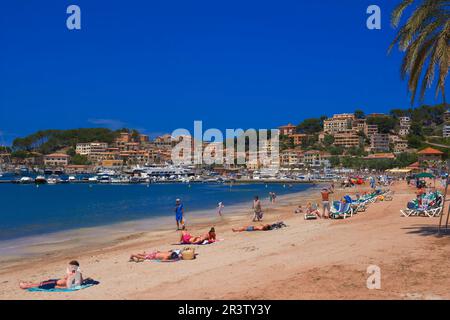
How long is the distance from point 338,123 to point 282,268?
544 feet

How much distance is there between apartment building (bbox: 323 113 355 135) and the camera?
165m

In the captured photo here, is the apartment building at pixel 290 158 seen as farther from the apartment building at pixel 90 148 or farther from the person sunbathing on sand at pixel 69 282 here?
the person sunbathing on sand at pixel 69 282

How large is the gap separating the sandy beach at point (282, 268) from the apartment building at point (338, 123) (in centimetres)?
15450

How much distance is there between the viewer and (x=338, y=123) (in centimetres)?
16875

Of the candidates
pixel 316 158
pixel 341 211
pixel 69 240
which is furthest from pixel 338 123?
pixel 69 240

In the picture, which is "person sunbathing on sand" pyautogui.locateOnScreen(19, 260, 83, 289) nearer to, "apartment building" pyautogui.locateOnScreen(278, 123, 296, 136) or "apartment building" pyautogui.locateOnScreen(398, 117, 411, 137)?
"apartment building" pyautogui.locateOnScreen(398, 117, 411, 137)

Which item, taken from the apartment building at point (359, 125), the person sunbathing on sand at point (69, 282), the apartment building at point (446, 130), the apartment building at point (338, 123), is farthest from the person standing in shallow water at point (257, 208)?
the apartment building at point (338, 123)

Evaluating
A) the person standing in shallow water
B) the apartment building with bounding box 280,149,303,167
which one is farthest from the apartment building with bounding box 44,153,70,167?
the person standing in shallow water

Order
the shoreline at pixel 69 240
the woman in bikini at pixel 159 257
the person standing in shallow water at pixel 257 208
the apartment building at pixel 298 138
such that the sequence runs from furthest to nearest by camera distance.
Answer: the apartment building at pixel 298 138 → the person standing in shallow water at pixel 257 208 → the shoreline at pixel 69 240 → the woman in bikini at pixel 159 257

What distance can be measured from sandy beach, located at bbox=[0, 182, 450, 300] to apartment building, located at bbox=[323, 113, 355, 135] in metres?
154

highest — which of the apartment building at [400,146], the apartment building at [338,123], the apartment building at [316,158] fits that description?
the apartment building at [338,123]

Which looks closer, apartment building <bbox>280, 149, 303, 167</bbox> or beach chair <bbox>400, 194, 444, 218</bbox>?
beach chair <bbox>400, 194, 444, 218</bbox>

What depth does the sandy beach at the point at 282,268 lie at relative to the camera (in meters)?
6.79

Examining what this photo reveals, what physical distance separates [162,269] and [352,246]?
4.03m
